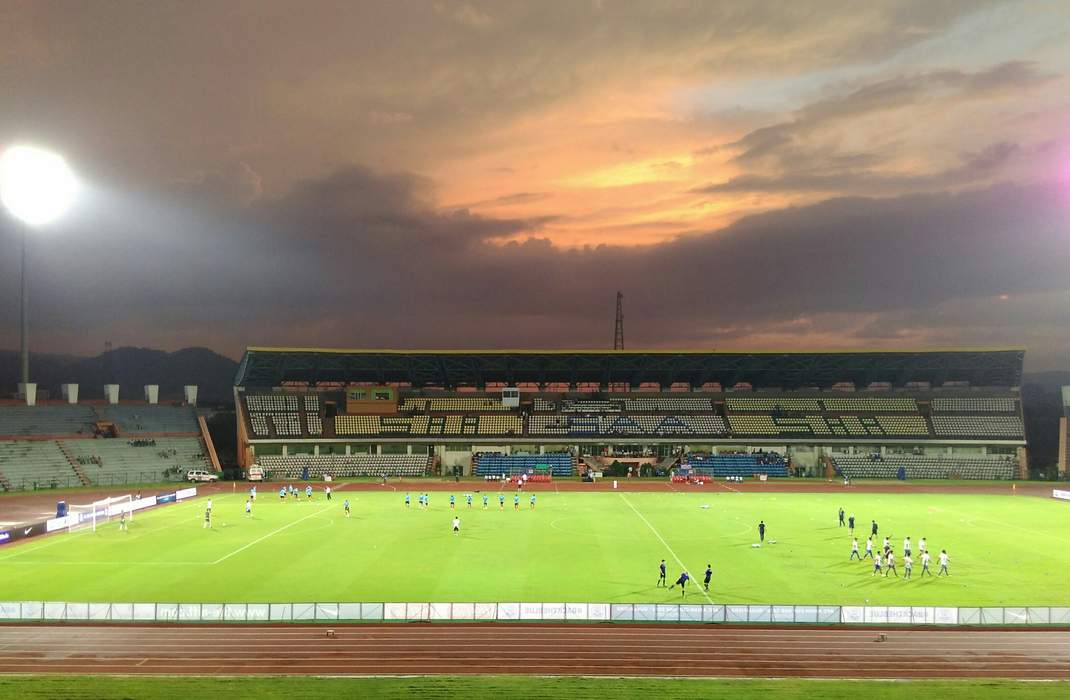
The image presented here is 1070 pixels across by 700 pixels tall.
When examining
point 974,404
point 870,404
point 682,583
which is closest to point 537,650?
point 682,583

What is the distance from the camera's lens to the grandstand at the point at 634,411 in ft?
283

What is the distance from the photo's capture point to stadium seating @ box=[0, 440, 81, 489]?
6731cm

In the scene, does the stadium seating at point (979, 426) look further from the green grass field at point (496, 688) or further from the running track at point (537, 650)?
the green grass field at point (496, 688)

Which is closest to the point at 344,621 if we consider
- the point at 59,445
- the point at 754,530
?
the point at 754,530

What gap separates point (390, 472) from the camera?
8500cm

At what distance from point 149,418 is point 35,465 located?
50.3 feet

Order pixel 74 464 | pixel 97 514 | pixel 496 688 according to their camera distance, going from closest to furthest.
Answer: pixel 496 688
pixel 97 514
pixel 74 464

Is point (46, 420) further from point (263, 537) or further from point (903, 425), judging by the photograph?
point (903, 425)

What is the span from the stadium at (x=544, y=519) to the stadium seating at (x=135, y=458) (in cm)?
33

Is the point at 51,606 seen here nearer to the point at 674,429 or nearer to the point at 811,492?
the point at 811,492

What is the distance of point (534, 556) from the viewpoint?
3719cm

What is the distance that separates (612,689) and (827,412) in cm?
8045

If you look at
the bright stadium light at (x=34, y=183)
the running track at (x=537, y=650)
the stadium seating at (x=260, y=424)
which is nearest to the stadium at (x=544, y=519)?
the running track at (x=537, y=650)

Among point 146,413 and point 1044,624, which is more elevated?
point 146,413
